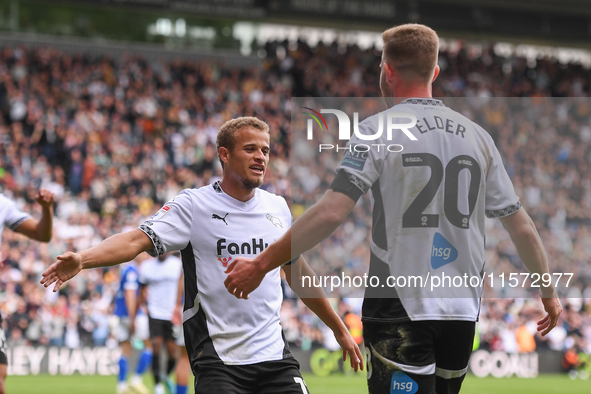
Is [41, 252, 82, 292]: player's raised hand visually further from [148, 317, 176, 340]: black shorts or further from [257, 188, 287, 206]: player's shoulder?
[148, 317, 176, 340]: black shorts

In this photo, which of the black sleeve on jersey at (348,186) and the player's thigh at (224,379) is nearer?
the black sleeve on jersey at (348,186)

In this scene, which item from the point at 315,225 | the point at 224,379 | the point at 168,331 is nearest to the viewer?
the point at 315,225

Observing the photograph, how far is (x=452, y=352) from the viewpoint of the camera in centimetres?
367

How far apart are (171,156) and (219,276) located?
1966 cm

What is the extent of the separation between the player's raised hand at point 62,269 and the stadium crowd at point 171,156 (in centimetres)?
996

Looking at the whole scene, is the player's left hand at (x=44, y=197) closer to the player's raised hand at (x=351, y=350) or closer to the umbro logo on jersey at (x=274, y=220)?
the umbro logo on jersey at (x=274, y=220)

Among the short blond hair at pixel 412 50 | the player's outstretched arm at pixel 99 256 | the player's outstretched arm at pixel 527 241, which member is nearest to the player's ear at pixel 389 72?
the short blond hair at pixel 412 50

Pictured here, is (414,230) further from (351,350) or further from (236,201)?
(236,201)

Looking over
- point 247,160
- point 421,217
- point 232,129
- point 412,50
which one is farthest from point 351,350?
point 412,50

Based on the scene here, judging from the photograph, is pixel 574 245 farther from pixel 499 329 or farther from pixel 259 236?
pixel 259 236

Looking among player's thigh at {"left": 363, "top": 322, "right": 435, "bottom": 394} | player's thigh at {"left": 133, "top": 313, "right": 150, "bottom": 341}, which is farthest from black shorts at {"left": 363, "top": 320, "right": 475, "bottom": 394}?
player's thigh at {"left": 133, "top": 313, "right": 150, "bottom": 341}

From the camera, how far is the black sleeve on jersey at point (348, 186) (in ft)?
11.6

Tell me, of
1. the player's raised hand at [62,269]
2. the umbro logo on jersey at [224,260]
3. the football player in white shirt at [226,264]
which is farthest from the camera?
the umbro logo on jersey at [224,260]

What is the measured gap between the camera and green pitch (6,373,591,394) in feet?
43.9
